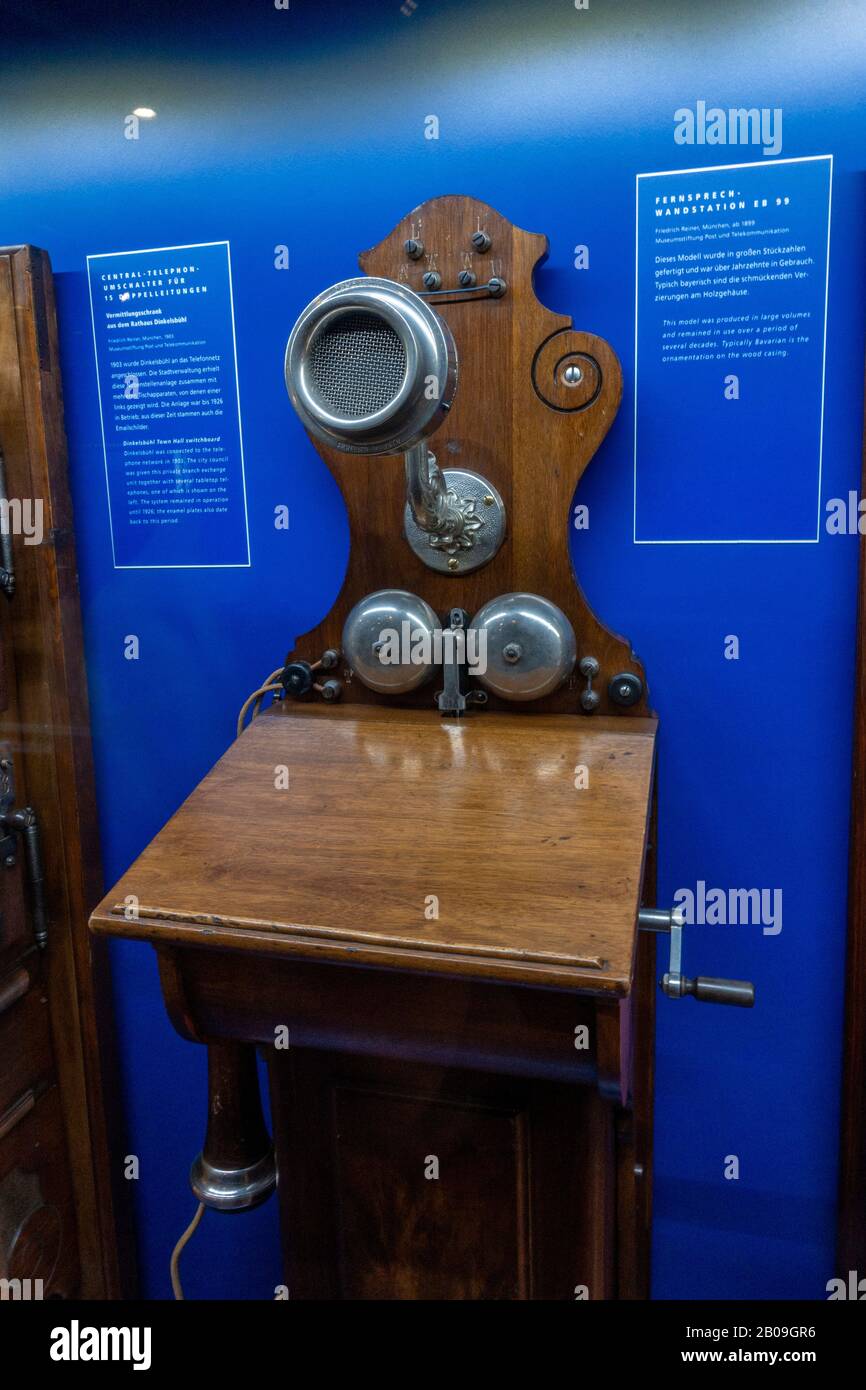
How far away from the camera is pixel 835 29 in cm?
137

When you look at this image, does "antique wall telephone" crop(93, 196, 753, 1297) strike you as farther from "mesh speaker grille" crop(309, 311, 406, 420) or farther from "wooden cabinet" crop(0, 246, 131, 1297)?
"wooden cabinet" crop(0, 246, 131, 1297)

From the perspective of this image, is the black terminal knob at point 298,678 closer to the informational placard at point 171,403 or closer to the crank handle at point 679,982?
the informational placard at point 171,403

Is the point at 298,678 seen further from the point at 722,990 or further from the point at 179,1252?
the point at 179,1252

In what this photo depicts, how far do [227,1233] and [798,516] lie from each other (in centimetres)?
180

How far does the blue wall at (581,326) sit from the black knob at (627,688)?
0.12 m

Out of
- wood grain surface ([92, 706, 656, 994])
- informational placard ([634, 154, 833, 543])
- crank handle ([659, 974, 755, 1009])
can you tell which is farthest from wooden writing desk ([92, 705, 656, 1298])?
informational placard ([634, 154, 833, 543])

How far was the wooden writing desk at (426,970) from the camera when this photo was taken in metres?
1.01

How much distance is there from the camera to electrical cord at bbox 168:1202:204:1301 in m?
1.89

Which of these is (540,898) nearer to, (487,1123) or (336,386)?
(487,1123)

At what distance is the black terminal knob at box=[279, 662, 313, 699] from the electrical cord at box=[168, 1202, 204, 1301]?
104 cm

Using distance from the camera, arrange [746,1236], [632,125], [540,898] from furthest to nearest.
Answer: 1. [746,1236]
2. [632,125]
3. [540,898]

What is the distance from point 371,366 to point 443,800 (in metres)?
0.53

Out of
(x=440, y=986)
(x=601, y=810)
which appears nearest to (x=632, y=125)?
(x=601, y=810)

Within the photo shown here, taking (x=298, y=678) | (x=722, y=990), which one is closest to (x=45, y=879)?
(x=298, y=678)
